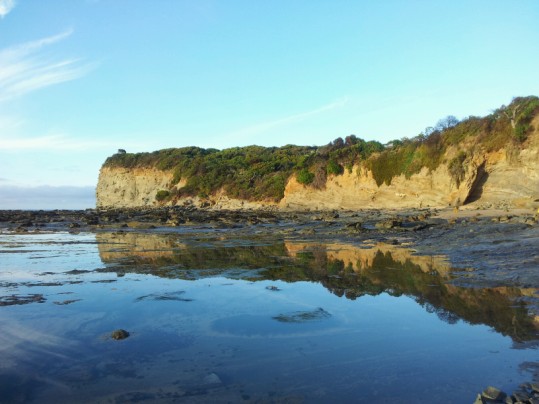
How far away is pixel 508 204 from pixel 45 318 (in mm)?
24284

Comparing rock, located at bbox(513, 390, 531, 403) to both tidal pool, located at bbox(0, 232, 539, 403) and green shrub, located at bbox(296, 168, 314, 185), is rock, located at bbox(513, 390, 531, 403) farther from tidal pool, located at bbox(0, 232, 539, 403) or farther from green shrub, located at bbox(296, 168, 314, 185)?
green shrub, located at bbox(296, 168, 314, 185)

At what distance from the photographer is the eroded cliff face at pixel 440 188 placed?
23.7m

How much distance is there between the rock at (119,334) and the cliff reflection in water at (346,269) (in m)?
3.63

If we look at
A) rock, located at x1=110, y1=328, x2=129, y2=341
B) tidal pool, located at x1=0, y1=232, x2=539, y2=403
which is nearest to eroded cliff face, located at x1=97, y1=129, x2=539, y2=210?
tidal pool, located at x1=0, y1=232, x2=539, y2=403

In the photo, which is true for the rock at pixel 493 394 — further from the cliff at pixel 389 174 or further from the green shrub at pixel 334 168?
Result: the green shrub at pixel 334 168

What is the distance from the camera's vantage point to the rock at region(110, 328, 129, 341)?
471cm

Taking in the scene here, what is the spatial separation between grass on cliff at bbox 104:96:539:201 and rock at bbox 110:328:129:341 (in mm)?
25890

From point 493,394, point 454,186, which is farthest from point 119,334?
point 454,186

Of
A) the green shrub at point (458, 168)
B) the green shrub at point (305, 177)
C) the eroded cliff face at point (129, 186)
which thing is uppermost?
the eroded cliff face at point (129, 186)

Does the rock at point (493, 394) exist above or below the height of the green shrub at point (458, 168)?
below

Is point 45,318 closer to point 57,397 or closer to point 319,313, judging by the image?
point 57,397

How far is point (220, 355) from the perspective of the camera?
420 centimetres

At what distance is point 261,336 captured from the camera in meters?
4.82

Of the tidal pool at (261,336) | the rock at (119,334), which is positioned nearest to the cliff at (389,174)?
the tidal pool at (261,336)
